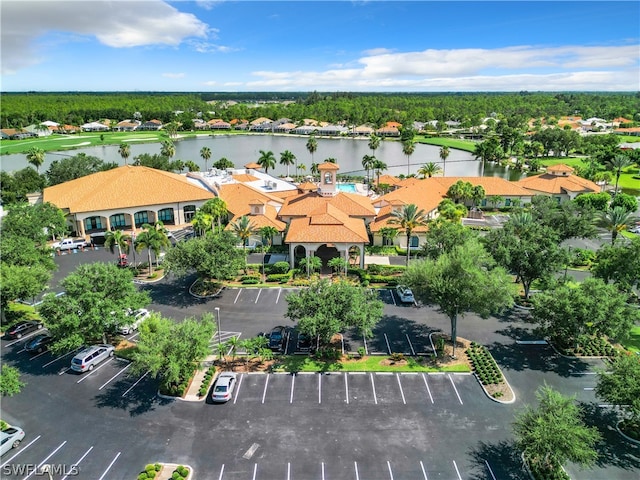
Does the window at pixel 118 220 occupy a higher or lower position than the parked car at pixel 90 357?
higher

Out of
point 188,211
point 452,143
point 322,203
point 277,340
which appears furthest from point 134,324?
point 452,143

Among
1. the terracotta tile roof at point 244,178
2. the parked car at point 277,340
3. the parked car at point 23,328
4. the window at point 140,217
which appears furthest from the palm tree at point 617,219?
the window at point 140,217

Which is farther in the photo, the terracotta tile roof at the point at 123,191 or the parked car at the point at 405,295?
the terracotta tile roof at the point at 123,191

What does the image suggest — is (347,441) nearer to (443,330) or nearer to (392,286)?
(443,330)

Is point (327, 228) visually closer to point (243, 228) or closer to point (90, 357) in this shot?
point (243, 228)

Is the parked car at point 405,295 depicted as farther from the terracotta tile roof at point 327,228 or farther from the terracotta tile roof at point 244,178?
the terracotta tile roof at point 244,178

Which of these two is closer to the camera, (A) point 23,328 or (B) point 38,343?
(B) point 38,343

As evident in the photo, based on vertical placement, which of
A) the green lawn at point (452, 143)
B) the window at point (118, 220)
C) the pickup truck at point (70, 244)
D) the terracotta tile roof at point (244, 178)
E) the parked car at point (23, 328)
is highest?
the green lawn at point (452, 143)
